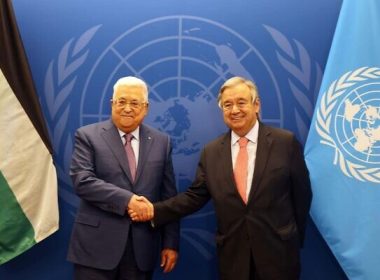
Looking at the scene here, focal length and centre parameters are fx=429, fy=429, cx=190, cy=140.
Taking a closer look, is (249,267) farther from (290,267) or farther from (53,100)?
(53,100)

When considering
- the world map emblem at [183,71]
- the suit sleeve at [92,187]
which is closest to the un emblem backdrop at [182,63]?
the world map emblem at [183,71]

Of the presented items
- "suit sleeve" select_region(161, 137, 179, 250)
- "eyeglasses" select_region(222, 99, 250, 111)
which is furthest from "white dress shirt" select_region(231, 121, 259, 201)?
"suit sleeve" select_region(161, 137, 179, 250)

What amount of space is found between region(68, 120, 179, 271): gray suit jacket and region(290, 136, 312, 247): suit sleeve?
0.69m

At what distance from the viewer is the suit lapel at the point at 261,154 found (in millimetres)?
2146

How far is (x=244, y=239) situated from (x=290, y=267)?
0.90 feet

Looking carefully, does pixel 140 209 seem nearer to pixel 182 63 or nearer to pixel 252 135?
pixel 252 135

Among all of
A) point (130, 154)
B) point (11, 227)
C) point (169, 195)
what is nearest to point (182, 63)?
point (130, 154)

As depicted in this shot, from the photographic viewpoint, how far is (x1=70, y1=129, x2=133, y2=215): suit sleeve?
7.04ft

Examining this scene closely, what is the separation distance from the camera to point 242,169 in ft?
7.27

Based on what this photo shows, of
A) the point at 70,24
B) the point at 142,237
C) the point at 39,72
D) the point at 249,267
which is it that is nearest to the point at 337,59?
the point at 249,267

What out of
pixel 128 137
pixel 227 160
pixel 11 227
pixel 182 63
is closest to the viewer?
pixel 227 160

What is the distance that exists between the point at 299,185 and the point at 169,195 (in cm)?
71

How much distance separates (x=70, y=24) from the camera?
9.33ft

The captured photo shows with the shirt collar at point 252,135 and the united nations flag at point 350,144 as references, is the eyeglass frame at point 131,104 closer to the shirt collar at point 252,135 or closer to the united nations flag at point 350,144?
the shirt collar at point 252,135
